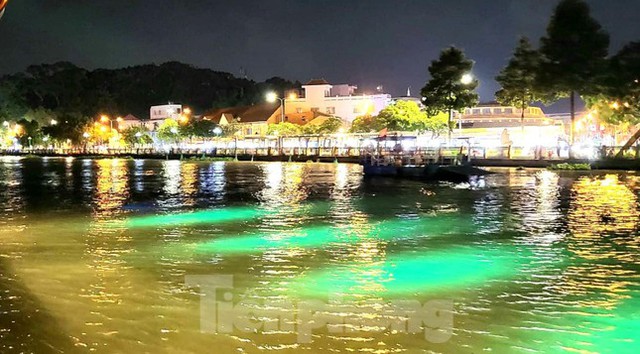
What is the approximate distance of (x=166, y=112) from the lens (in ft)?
378

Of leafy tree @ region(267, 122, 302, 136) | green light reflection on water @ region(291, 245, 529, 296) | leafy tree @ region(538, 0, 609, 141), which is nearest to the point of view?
green light reflection on water @ region(291, 245, 529, 296)

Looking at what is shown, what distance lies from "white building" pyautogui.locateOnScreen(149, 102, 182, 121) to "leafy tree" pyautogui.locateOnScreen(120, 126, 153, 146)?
7453 millimetres

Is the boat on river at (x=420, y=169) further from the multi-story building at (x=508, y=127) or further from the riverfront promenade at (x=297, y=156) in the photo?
the multi-story building at (x=508, y=127)

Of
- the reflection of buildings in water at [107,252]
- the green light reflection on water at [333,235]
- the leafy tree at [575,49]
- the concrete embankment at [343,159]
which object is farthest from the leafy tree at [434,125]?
the green light reflection on water at [333,235]

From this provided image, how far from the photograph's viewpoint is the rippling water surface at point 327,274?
726 cm

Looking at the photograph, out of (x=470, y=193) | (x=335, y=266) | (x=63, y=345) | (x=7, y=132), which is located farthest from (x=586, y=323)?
(x=7, y=132)

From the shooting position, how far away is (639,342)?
23.3ft

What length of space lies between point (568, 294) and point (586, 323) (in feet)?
4.78

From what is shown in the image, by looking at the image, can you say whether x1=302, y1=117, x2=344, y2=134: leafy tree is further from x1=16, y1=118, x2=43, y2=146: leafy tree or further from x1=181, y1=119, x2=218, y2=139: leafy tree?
x1=16, y1=118, x2=43, y2=146: leafy tree

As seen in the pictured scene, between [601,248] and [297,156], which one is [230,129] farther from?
[601,248]

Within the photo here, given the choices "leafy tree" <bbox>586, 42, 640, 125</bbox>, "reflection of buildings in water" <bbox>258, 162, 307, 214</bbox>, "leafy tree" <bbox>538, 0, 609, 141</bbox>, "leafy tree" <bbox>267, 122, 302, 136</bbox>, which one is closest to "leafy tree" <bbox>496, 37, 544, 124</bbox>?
"leafy tree" <bbox>538, 0, 609, 141</bbox>

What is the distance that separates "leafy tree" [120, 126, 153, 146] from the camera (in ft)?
A: 337

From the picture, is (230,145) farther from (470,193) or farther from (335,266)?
(335,266)

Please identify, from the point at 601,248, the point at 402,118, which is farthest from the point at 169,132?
the point at 601,248
